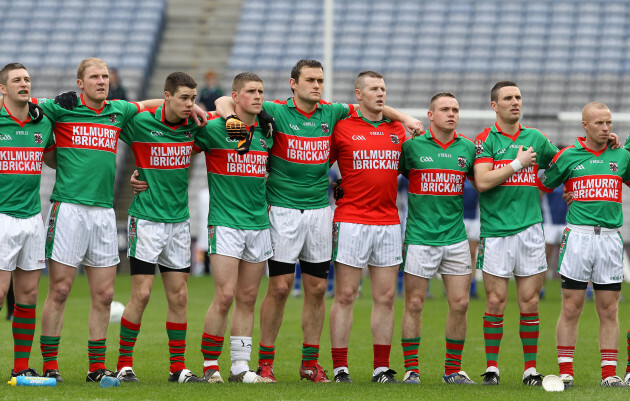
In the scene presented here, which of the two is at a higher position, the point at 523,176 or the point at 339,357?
the point at 523,176

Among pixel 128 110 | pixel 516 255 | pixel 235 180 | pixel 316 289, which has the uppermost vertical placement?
pixel 128 110

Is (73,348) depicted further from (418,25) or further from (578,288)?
(418,25)

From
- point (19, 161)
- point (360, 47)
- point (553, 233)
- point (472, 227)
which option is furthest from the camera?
point (360, 47)

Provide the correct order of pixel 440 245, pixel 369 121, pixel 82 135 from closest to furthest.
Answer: pixel 82 135 < pixel 440 245 < pixel 369 121

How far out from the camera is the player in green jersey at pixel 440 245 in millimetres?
7203

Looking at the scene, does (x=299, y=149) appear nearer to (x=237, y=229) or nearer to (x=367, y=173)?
(x=367, y=173)

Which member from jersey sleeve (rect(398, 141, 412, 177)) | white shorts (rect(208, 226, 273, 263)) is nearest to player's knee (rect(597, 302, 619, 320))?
jersey sleeve (rect(398, 141, 412, 177))

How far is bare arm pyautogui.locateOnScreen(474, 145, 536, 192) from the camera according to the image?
22.8ft

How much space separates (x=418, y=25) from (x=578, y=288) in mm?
17707

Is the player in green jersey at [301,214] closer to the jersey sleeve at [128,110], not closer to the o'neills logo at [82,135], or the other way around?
the jersey sleeve at [128,110]

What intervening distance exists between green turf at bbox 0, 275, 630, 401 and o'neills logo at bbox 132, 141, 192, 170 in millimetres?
1515

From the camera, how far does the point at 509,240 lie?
712 cm

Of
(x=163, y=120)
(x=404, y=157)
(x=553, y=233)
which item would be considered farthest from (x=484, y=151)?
(x=553, y=233)

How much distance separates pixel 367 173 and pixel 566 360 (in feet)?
6.44
